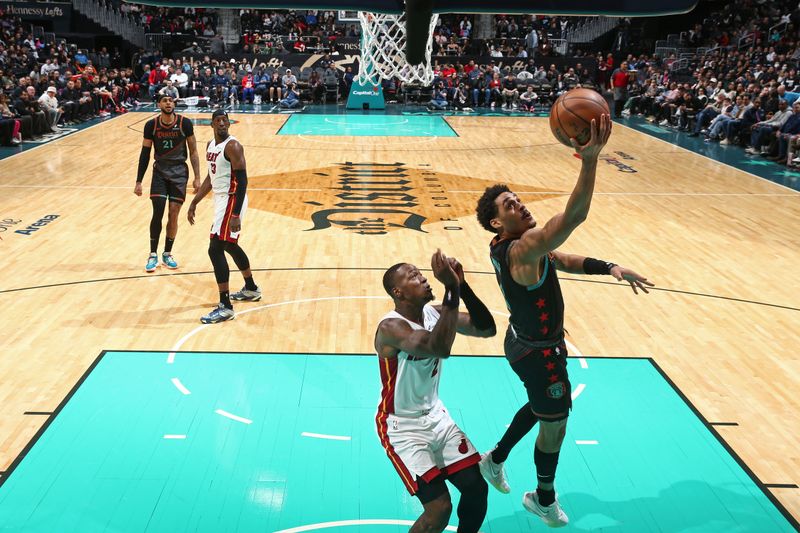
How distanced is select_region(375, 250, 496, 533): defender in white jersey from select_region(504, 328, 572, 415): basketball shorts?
1.39 feet

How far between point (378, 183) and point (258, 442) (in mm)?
8200

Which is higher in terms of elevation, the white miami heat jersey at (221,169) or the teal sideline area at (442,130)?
the white miami heat jersey at (221,169)

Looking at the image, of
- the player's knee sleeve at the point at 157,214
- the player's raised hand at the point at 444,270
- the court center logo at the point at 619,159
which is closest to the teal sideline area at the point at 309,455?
the player's raised hand at the point at 444,270

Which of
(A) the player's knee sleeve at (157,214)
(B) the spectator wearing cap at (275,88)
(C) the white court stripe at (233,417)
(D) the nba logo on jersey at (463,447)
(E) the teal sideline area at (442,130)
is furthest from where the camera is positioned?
(B) the spectator wearing cap at (275,88)

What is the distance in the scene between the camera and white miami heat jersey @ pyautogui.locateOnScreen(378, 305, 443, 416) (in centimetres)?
348

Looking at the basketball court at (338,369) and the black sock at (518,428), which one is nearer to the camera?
the black sock at (518,428)

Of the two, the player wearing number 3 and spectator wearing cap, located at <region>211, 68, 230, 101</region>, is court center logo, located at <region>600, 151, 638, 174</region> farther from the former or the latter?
spectator wearing cap, located at <region>211, 68, 230, 101</region>

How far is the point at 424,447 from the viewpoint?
3.47 meters

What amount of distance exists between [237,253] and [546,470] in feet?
12.2

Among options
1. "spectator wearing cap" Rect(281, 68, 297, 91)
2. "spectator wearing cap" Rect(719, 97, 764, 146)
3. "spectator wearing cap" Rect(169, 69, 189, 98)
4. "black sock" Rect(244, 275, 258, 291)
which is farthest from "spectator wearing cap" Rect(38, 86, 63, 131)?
"spectator wearing cap" Rect(719, 97, 764, 146)

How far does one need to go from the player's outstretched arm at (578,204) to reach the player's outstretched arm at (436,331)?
0.46m

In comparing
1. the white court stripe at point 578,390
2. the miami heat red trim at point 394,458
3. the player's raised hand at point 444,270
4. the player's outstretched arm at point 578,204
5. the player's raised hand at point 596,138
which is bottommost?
the white court stripe at point 578,390

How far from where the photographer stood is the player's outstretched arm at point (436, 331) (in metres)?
3.20

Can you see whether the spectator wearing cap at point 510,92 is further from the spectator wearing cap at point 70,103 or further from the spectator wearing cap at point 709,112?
the spectator wearing cap at point 70,103
